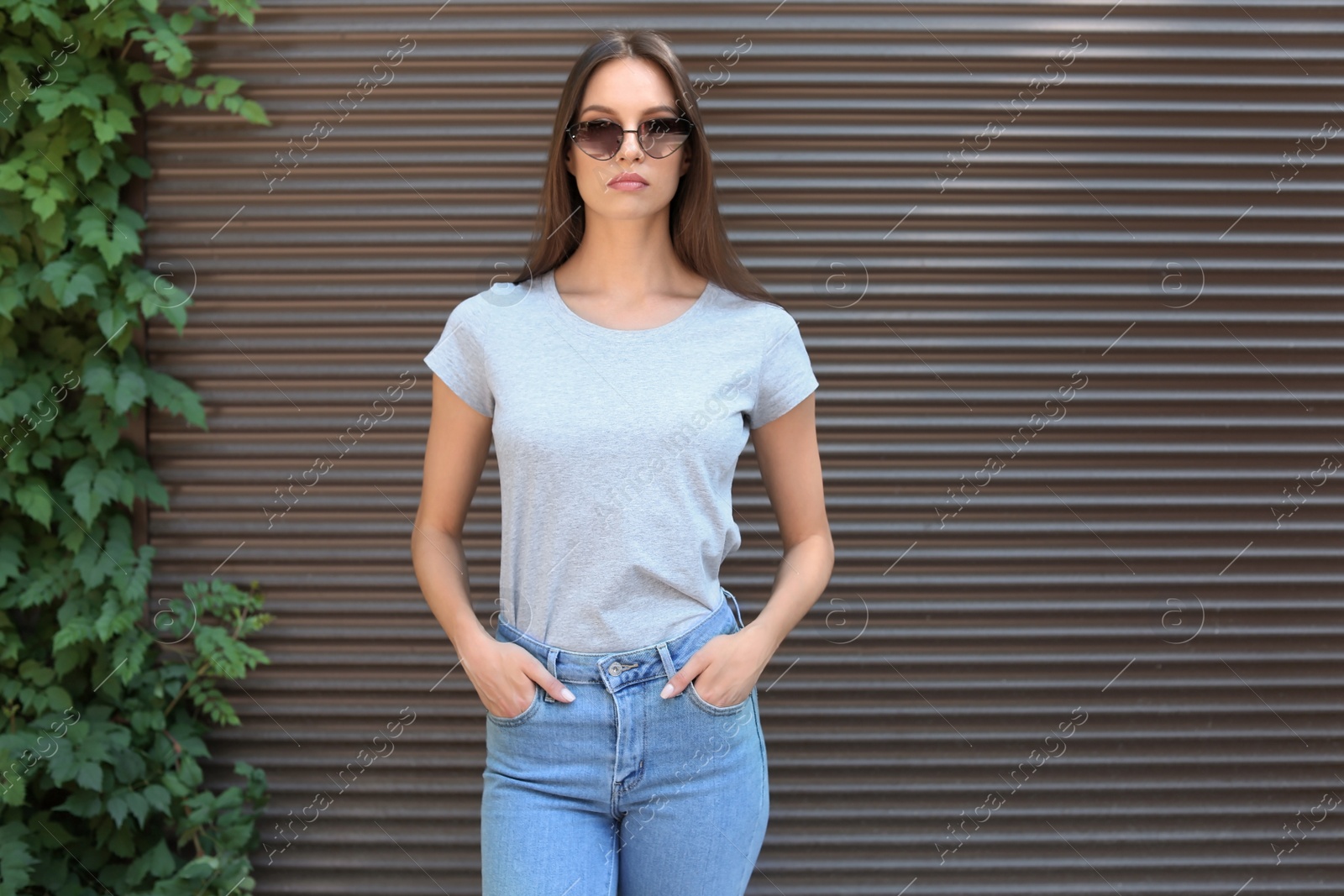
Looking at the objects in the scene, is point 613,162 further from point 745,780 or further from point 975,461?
point 975,461

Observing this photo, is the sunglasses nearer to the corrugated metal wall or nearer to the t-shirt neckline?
the t-shirt neckline

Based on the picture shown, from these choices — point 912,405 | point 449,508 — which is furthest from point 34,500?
point 912,405

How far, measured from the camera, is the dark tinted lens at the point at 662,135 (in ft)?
5.57

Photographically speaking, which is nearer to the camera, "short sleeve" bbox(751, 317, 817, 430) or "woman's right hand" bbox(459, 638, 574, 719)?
"woman's right hand" bbox(459, 638, 574, 719)

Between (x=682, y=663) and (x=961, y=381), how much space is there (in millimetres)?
1651

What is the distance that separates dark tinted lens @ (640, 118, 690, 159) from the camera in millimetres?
1698

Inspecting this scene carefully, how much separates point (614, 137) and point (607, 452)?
544mm

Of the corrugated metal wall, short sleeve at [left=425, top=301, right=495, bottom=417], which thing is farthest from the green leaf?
short sleeve at [left=425, top=301, right=495, bottom=417]

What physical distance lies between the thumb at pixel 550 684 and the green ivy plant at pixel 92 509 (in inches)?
62.6

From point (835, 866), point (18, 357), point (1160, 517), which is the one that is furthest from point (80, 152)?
point (1160, 517)

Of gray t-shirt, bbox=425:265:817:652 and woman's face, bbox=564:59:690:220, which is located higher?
woman's face, bbox=564:59:690:220

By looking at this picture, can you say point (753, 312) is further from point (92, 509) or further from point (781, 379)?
point (92, 509)

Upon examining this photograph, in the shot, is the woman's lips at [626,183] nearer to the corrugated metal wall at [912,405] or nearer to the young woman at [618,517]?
the young woman at [618,517]

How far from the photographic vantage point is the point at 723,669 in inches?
64.8
